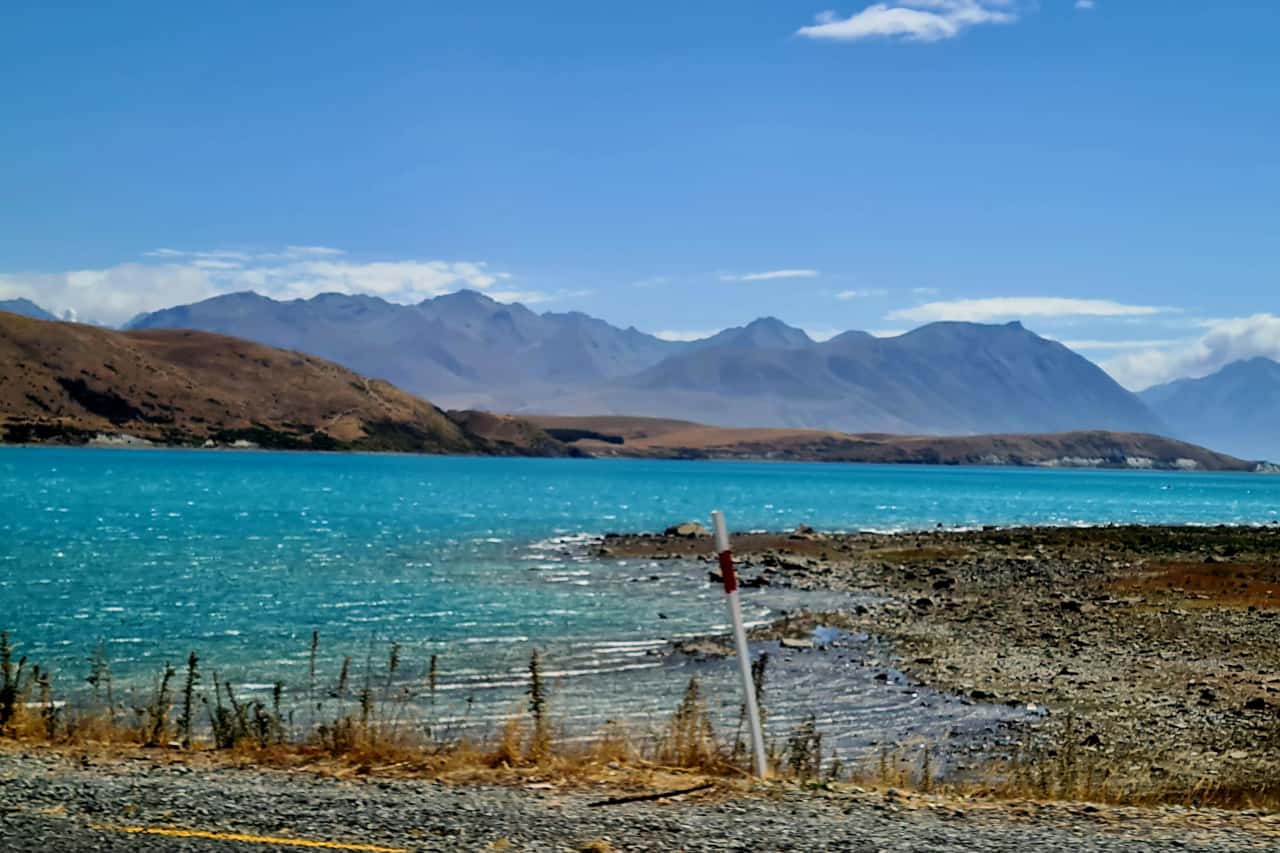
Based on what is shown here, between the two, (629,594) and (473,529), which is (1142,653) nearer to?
(629,594)

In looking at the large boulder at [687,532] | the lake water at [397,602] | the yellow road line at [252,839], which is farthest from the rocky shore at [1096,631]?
the yellow road line at [252,839]

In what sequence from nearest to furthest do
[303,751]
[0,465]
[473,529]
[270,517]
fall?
[303,751]
[473,529]
[270,517]
[0,465]

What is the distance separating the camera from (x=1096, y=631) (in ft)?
94.2

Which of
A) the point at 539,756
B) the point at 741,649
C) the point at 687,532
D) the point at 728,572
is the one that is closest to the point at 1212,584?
the point at 687,532

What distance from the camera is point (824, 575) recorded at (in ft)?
146

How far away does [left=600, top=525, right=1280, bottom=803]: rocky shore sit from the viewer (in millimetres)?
15867

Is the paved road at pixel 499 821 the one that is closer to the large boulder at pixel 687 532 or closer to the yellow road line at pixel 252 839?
the yellow road line at pixel 252 839

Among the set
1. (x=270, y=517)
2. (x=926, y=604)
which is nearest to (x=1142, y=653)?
(x=926, y=604)

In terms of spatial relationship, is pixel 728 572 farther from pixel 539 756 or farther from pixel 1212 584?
pixel 1212 584

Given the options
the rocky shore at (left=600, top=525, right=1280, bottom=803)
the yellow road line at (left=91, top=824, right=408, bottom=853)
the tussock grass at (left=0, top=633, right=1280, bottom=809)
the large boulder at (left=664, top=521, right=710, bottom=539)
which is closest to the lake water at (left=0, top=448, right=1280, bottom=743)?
the rocky shore at (left=600, top=525, right=1280, bottom=803)

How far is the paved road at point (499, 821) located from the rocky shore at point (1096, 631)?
2.43 meters

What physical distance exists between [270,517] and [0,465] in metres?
80.8

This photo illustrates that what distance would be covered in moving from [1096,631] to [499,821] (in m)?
24.4

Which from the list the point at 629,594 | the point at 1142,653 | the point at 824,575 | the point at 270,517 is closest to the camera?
the point at 1142,653
